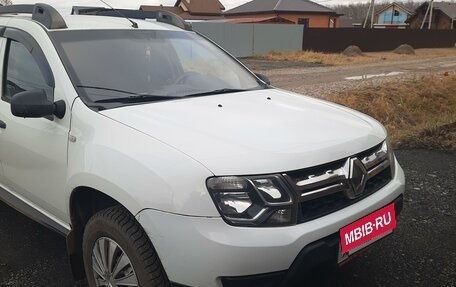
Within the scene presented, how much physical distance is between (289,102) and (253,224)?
1287 mm

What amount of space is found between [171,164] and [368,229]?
110 cm

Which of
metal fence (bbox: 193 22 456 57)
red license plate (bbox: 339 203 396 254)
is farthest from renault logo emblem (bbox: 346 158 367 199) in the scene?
metal fence (bbox: 193 22 456 57)

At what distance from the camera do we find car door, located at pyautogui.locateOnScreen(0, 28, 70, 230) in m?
2.80

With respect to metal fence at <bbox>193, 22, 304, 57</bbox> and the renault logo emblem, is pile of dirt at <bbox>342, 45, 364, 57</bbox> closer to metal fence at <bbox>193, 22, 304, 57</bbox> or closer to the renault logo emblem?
metal fence at <bbox>193, 22, 304, 57</bbox>

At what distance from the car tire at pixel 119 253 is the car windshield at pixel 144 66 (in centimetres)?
75

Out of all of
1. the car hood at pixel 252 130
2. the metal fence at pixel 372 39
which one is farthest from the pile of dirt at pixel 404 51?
the car hood at pixel 252 130

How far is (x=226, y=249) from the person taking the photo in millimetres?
2045

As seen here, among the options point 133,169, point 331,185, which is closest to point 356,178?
point 331,185

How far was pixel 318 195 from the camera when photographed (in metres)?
2.23

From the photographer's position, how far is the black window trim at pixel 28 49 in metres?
2.97

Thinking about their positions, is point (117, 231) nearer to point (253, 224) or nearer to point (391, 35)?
point (253, 224)

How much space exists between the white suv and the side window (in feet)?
0.04

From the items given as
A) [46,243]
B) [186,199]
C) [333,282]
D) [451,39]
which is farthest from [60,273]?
[451,39]

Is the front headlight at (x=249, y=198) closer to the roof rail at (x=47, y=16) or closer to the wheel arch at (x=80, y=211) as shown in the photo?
the wheel arch at (x=80, y=211)
